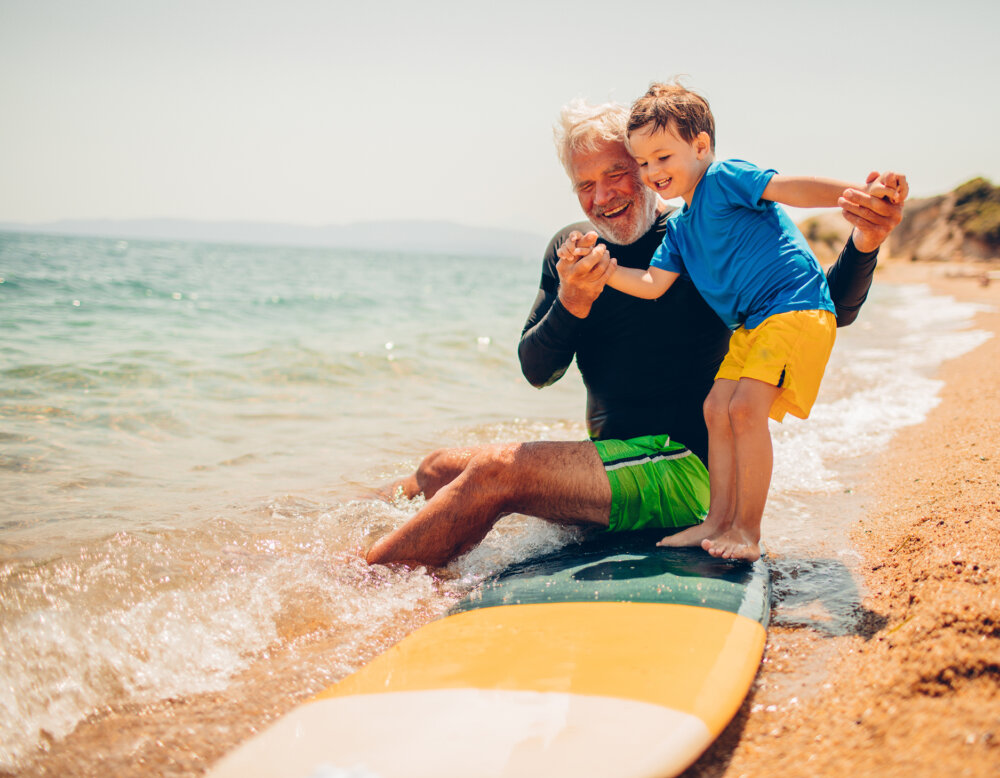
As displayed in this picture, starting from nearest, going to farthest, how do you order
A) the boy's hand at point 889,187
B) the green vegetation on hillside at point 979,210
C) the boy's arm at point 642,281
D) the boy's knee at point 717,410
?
1. the boy's hand at point 889,187
2. the boy's knee at point 717,410
3. the boy's arm at point 642,281
4. the green vegetation on hillside at point 979,210

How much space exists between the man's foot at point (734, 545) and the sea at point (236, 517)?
0.21m

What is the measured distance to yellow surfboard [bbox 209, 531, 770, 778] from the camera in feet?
5.41

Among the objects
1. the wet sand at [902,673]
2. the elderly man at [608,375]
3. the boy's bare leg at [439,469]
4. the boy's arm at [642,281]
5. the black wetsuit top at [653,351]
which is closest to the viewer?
the wet sand at [902,673]

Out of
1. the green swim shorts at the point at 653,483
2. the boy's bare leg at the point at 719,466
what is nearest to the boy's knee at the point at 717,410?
the boy's bare leg at the point at 719,466

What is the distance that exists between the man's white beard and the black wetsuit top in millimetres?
298

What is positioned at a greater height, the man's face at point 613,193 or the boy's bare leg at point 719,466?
the man's face at point 613,193

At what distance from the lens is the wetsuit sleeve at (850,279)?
9.75 ft

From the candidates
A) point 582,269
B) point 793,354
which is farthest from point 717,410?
point 582,269

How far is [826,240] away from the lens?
3884 cm

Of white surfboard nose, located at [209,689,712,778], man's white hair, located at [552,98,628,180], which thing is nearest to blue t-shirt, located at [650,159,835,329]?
man's white hair, located at [552,98,628,180]

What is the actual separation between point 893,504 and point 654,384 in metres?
1.52

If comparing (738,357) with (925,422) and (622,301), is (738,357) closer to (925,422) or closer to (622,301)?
(622,301)

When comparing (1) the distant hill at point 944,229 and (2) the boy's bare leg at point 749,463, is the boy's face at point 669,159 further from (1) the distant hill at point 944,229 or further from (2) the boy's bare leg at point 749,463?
(1) the distant hill at point 944,229

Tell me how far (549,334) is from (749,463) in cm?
97
